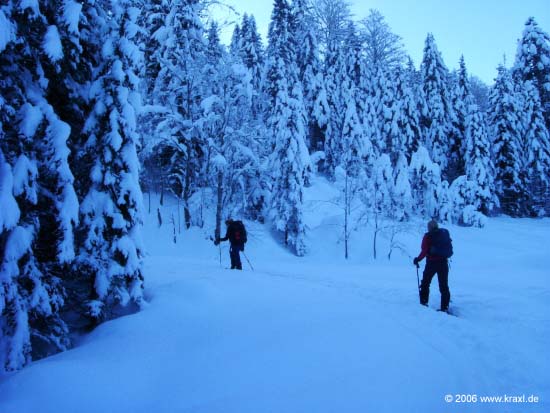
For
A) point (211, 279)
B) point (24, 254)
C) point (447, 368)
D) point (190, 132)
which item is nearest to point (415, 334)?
point (447, 368)

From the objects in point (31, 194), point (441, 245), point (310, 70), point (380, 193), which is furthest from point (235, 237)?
point (310, 70)

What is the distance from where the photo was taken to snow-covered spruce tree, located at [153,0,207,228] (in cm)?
2114

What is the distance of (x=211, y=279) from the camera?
32.4ft

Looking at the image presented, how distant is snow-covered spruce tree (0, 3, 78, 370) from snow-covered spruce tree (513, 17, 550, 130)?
45.4 meters

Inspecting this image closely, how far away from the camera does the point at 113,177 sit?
308 inches

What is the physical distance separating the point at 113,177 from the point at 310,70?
33.0m

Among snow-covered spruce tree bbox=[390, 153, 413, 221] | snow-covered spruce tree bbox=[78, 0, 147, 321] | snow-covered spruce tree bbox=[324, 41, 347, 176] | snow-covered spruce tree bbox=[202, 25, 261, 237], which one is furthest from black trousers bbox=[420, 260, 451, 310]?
snow-covered spruce tree bbox=[324, 41, 347, 176]

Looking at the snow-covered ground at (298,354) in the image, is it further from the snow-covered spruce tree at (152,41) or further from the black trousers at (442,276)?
the snow-covered spruce tree at (152,41)

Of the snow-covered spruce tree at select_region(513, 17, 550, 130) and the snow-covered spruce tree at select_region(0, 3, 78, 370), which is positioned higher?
the snow-covered spruce tree at select_region(513, 17, 550, 130)

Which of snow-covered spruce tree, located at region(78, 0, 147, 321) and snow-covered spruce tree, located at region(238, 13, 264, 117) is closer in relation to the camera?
snow-covered spruce tree, located at region(78, 0, 147, 321)

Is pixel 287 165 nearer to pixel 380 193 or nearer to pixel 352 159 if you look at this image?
pixel 352 159

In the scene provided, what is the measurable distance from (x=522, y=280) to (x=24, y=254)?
1304cm

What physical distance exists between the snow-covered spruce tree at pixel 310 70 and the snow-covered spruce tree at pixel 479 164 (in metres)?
A: 13.5

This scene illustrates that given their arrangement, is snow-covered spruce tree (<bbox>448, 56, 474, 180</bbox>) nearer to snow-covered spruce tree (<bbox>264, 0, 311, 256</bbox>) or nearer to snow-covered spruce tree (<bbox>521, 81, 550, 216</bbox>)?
snow-covered spruce tree (<bbox>521, 81, 550, 216</bbox>)
